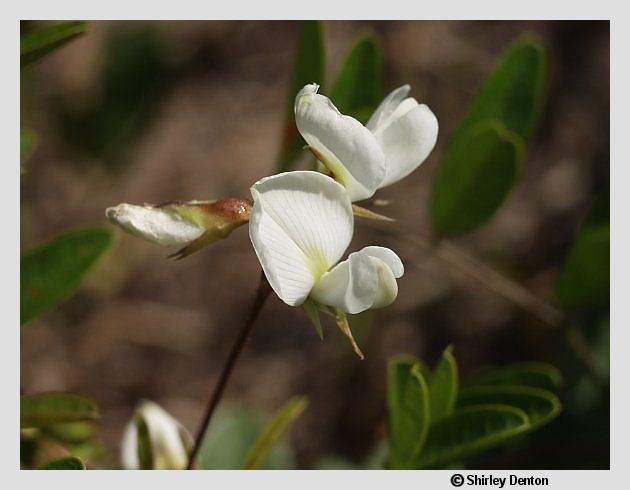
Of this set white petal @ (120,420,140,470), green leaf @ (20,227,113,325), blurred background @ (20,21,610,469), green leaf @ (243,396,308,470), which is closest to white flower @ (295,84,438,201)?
green leaf @ (243,396,308,470)

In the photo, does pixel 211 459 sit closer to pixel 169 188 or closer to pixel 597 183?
pixel 169 188

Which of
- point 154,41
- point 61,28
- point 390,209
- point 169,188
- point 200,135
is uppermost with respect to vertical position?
point 154,41

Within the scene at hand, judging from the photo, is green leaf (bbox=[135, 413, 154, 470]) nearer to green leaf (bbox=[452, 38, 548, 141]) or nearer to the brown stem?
the brown stem

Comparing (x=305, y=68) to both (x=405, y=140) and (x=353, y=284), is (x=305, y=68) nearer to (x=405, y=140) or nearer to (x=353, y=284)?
(x=405, y=140)

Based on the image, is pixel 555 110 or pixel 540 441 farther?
pixel 555 110

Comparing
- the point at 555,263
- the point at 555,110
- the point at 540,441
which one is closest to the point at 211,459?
the point at 540,441

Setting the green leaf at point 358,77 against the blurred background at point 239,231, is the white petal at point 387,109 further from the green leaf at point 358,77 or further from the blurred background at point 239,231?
the blurred background at point 239,231

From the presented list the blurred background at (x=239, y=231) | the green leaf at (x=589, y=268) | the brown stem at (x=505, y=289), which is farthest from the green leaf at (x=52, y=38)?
the blurred background at (x=239, y=231)
